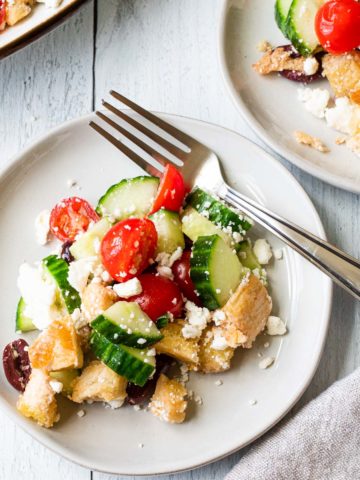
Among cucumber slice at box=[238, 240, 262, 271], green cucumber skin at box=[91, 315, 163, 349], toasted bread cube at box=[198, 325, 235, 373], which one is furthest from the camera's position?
cucumber slice at box=[238, 240, 262, 271]

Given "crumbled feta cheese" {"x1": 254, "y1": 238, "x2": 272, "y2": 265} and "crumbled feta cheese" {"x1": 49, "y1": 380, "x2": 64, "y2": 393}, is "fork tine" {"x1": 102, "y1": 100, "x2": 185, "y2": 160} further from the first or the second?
"crumbled feta cheese" {"x1": 49, "y1": 380, "x2": 64, "y2": 393}

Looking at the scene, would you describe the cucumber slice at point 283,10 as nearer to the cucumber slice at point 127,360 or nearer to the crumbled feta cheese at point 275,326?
the crumbled feta cheese at point 275,326

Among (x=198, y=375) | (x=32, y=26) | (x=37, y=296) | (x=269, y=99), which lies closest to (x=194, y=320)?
(x=198, y=375)

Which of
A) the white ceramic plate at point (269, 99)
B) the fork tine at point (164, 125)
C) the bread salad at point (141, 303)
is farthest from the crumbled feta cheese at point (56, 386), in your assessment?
the white ceramic plate at point (269, 99)

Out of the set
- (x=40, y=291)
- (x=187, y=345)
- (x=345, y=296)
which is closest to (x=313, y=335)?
(x=345, y=296)

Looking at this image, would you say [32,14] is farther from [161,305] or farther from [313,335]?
[313,335]

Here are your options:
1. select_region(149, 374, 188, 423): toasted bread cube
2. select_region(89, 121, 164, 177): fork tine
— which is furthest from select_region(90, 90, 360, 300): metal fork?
select_region(149, 374, 188, 423): toasted bread cube
